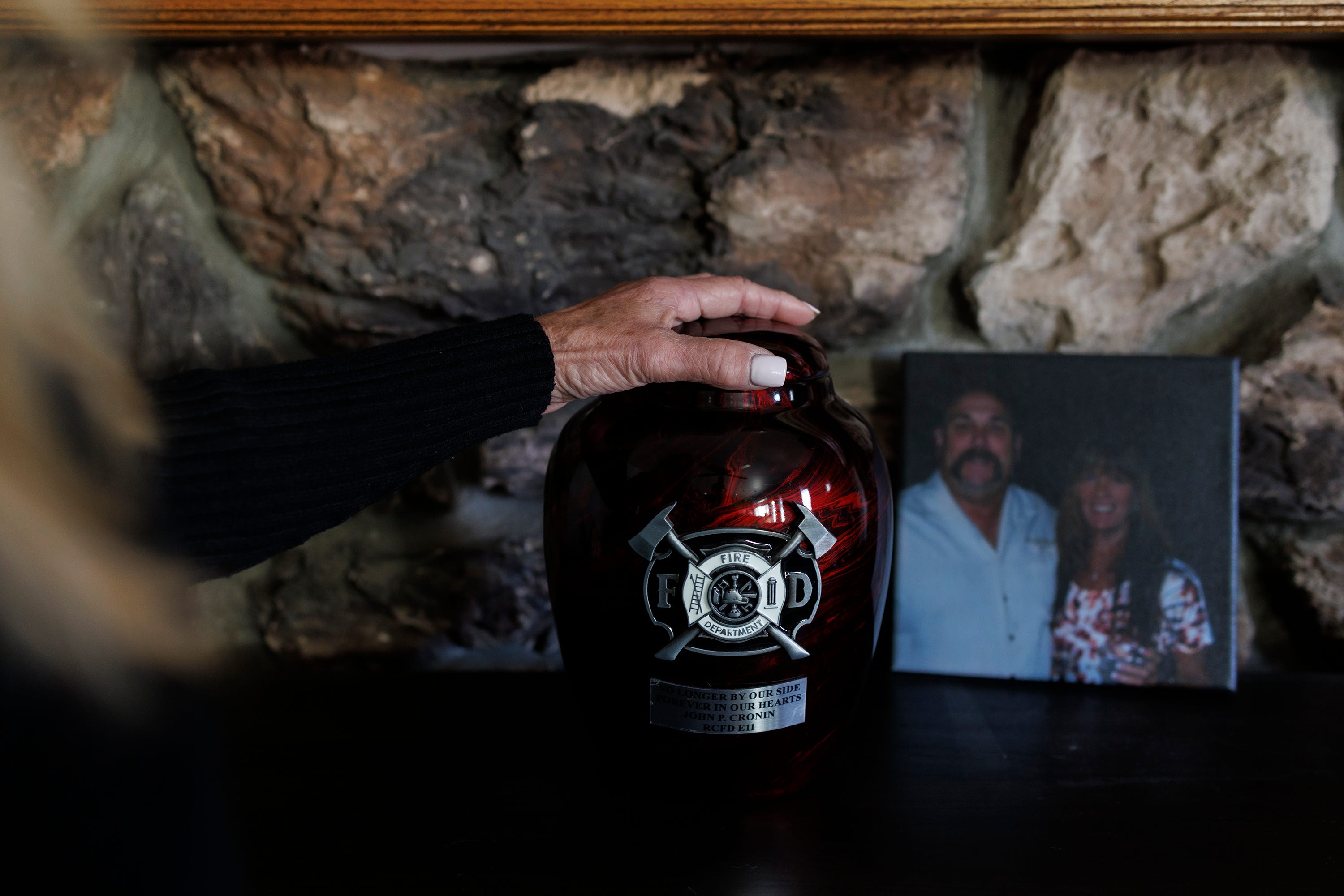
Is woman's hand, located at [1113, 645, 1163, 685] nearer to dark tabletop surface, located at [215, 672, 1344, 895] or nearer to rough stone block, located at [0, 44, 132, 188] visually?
dark tabletop surface, located at [215, 672, 1344, 895]

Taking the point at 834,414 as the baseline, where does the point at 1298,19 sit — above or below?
above

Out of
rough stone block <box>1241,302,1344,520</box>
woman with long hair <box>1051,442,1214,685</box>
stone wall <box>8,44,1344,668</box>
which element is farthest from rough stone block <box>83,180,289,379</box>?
rough stone block <box>1241,302,1344,520</box>

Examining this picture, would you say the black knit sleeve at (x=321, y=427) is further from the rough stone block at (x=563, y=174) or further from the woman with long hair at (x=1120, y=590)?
the woman with long hair at (x=1120, y=590)

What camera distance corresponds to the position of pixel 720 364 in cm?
59

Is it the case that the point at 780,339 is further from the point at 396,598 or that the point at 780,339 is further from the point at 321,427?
the point at 396,598

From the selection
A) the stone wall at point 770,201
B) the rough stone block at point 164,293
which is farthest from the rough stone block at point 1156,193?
the rough stone block at point 164,293

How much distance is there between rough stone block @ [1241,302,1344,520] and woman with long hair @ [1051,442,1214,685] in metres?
0.13

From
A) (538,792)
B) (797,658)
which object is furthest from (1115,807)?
(538,792)

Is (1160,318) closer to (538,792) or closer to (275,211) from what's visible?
(538,792)

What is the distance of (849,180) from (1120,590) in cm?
41

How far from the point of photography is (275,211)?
0.80 meters

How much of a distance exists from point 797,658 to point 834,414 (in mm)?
167

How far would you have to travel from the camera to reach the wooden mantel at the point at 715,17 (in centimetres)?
66

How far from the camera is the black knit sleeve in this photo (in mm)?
544
